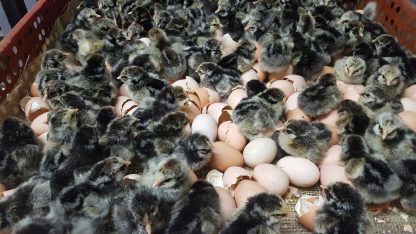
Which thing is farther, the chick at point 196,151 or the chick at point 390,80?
the chick at point 390,80

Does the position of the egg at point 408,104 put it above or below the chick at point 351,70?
below

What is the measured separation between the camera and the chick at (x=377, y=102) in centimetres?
173

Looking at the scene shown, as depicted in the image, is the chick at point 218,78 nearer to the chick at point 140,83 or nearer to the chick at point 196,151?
the chick at point 140,83

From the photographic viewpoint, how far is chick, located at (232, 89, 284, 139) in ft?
5.55

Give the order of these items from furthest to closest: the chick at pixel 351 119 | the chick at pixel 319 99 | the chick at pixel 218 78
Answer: the chick at pixel 218 78 → the chick at pixel 319 99 → the chick at pixel 351 119

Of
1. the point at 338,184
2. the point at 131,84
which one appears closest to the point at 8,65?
the point at 131,84

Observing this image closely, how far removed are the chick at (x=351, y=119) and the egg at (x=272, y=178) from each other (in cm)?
34

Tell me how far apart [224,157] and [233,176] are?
0.35ft

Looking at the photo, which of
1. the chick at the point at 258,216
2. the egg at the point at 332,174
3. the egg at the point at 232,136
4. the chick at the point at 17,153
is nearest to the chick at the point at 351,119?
the egg at the point at 332,174

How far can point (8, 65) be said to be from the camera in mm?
1875

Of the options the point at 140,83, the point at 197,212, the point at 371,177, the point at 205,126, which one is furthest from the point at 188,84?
the point at 371,177

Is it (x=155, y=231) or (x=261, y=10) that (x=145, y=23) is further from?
(x=155, y=231)

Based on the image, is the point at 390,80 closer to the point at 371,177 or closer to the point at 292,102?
the point at 292,102

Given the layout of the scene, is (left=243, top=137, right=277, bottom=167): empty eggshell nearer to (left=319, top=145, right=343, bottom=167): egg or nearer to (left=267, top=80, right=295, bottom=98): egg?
(left=319, top=145, right=343, bottom=167): egg
